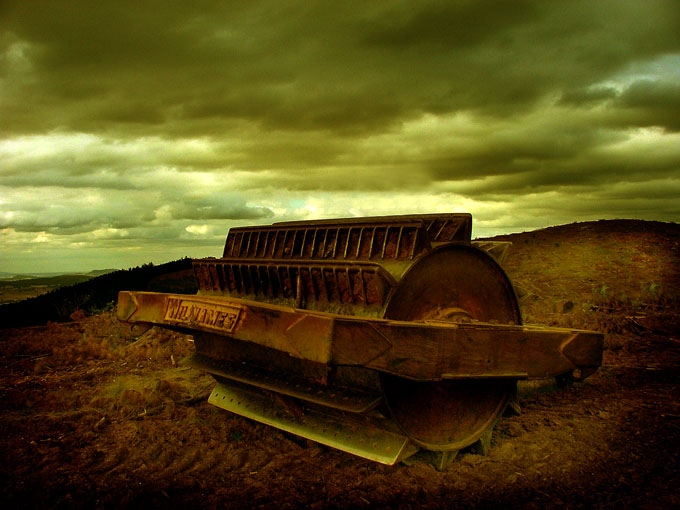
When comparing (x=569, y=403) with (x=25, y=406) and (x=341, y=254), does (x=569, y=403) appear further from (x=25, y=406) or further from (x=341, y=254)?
(x=25, y=406)

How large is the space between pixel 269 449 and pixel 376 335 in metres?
1.61

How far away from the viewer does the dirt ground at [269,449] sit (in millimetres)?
2990

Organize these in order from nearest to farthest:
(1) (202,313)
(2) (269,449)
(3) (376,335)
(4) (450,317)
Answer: (3) (376,335)
(1) (202,313)
(4) (450,317)
(2) (269,449)

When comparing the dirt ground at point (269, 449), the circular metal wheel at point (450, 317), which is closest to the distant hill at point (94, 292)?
the dirt ground at point (269, 449)

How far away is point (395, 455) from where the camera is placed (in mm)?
3096

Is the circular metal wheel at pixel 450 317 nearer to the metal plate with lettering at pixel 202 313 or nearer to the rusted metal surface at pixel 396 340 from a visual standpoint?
the rusted metal surface at pixel 396 340

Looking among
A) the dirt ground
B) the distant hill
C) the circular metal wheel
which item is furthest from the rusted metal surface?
the distant hill

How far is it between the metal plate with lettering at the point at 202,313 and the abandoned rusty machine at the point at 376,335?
1 centimetres

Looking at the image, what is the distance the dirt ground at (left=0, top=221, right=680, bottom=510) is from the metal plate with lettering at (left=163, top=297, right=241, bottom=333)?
953 mm

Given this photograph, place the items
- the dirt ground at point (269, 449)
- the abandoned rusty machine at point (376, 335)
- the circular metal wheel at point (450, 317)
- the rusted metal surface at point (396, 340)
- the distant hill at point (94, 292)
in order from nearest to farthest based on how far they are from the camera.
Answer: the rusted metal surface at point (396, 340)
the abandoned rusty machine at point (376, 335)
the dirt ground at point (269, 449)
the circular metal wheel at point (450, 317)
the distant hill at point (94, 292)

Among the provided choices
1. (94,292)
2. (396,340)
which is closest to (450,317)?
(396,340)

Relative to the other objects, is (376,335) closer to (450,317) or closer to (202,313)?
(450,317)

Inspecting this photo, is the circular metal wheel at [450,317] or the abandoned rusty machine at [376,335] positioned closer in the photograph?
the abandoned rusty machine at [376,335]

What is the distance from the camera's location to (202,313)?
328 cm
